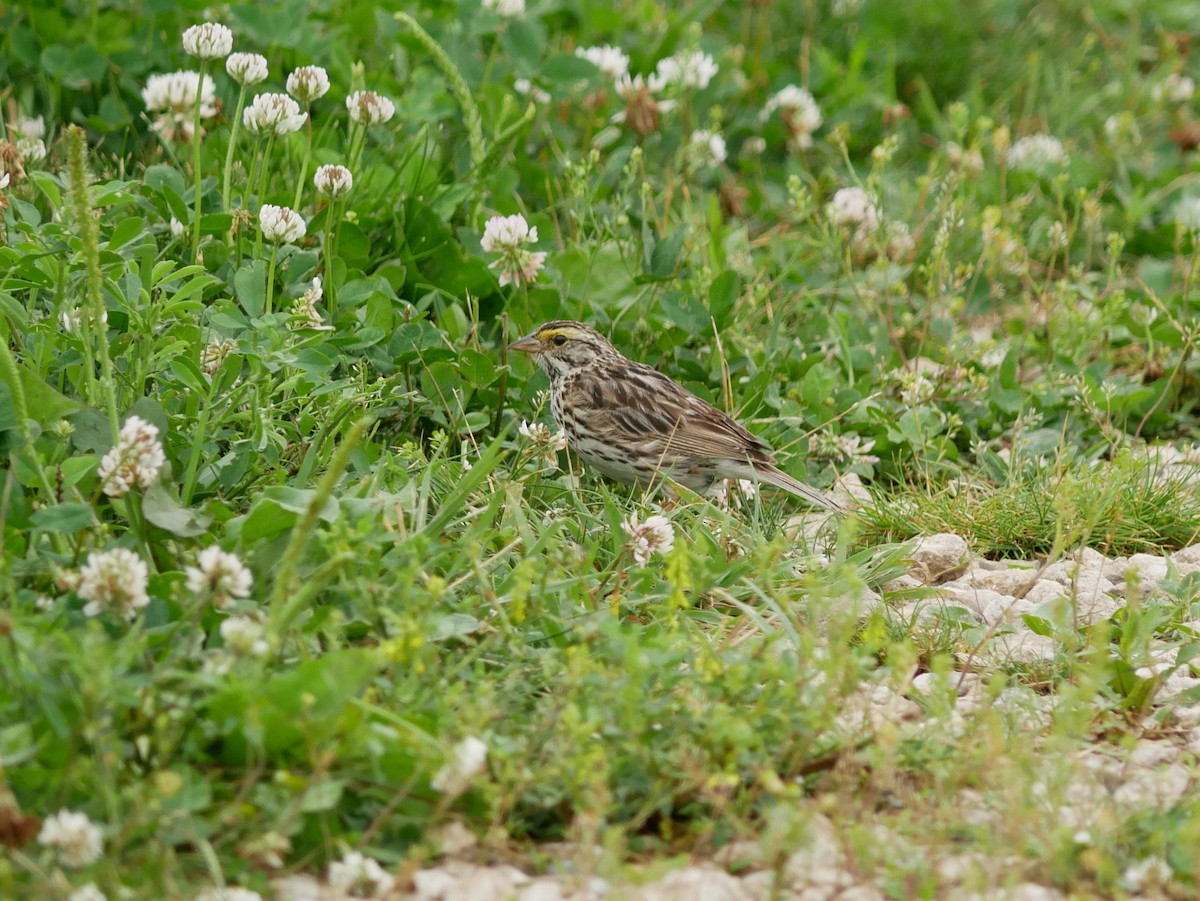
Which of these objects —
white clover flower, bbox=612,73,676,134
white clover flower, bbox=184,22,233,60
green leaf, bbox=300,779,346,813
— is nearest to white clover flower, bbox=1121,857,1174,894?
green leaf, bbox=300,779,346,813

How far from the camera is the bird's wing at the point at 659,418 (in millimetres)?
5574

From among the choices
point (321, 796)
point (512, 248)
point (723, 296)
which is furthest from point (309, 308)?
point (321, 796)

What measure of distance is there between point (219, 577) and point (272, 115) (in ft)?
6.50

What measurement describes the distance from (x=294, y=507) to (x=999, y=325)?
4.38 m

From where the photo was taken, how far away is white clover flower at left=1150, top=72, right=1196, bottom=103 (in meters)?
8.98

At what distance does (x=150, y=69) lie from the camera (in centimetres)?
700

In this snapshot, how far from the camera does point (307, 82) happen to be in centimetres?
510

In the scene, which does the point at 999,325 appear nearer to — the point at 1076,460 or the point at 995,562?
the point at 1076,460

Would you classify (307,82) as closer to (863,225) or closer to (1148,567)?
(863,225)

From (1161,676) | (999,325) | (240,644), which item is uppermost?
(240,644)

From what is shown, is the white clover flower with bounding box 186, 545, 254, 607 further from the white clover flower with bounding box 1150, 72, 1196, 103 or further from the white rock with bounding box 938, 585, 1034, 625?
the white clover flower with bounding box 1150, 72, 1196, 103

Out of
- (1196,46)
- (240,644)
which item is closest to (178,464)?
(240,644)

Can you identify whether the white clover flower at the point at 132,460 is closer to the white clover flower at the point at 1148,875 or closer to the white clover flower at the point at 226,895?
the white clover flower at the point at 226,895

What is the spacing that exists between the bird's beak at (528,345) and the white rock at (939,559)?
154cm
